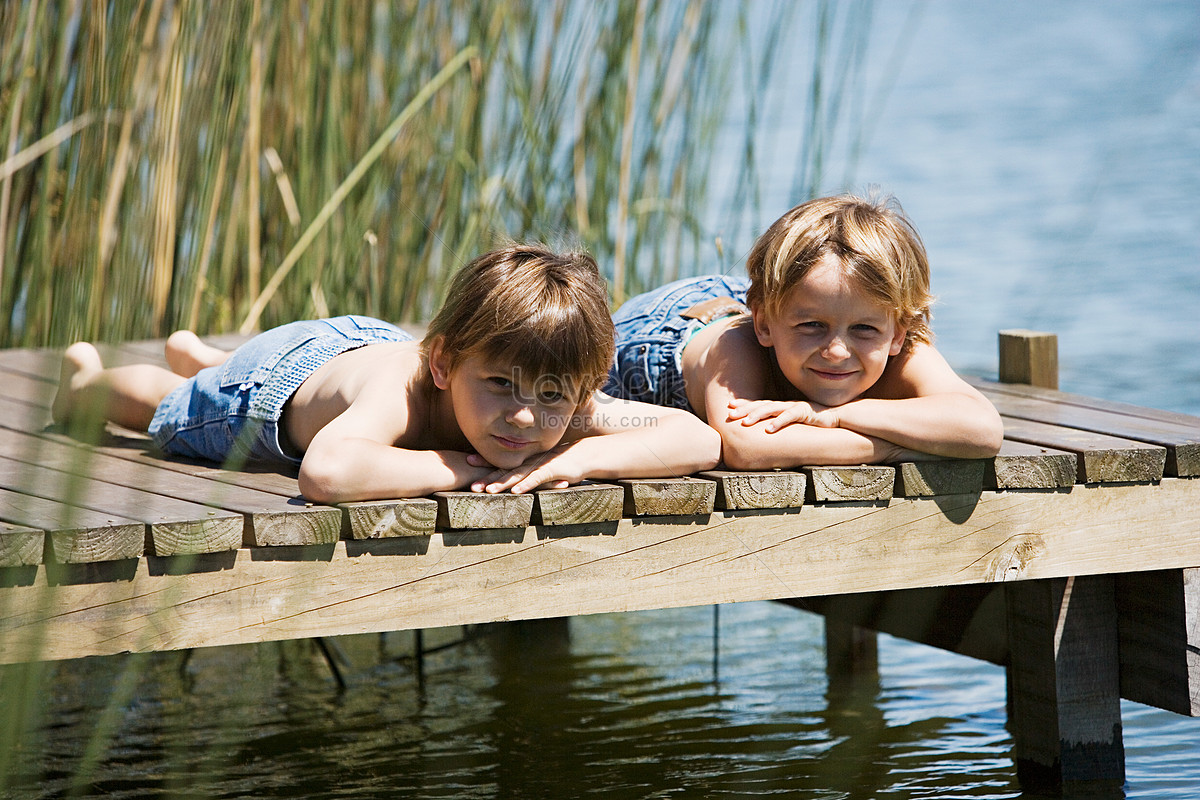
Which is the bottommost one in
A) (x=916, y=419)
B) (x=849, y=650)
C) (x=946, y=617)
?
(x=849, y=650)

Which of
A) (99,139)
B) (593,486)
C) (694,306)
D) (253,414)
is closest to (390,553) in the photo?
(593,486)

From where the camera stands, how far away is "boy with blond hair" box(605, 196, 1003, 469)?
1.94 meters

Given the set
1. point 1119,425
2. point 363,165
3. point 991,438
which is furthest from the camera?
point 363,165

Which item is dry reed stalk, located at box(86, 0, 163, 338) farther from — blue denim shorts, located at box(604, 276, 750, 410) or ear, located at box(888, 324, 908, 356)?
ear, located at box(888, 324, 908, 356)

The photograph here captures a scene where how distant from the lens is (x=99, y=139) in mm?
1219

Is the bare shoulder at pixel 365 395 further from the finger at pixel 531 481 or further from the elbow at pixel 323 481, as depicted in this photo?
the finger at pixel 531 481

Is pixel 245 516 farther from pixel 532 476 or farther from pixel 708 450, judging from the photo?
pixel 708 450

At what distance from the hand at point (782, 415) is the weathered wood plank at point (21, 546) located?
1000 millimetres

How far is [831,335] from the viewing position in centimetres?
205

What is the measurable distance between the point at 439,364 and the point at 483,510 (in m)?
0.27

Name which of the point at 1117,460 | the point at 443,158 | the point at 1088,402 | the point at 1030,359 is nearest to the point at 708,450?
the point at 1117,460

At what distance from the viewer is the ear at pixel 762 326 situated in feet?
7.07

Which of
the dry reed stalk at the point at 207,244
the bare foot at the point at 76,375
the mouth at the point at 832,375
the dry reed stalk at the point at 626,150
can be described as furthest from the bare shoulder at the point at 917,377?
the dry reed stalk at the point at 207,244

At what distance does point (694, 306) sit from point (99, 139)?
4.95 feet
